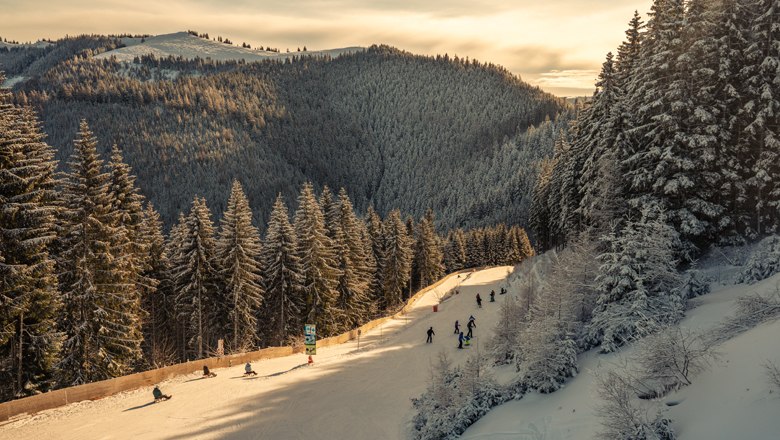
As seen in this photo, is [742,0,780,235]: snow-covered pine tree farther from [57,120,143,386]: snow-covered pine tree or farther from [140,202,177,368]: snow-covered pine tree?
[140,202,177,368]: snow-covered pine tree

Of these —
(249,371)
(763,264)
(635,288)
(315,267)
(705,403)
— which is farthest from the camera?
(315,267)

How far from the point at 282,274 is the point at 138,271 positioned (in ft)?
36.8

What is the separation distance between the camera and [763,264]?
55.9 ft

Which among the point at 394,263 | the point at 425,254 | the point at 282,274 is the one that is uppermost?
the point at 282,274

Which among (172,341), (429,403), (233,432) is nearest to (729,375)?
(429,403)

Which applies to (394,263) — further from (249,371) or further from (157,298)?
(249,371)

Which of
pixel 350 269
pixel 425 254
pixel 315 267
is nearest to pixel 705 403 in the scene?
pixel 315 267

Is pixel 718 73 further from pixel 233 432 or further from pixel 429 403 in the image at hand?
pixel 233 432

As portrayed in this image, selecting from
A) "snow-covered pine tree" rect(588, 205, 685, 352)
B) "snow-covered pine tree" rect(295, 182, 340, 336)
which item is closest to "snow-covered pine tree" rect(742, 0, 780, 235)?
"snow-covered pine tree" rect(588, 205, 685, 352)

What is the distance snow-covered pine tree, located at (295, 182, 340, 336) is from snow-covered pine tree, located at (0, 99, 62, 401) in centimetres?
2209

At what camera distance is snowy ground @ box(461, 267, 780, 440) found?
843 cm

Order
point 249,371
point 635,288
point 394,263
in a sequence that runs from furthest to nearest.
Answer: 1. point 394,263
2. point 249,371
3. point 635,288

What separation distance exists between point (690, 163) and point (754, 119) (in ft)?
13.3

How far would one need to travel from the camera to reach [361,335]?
1692 inches
